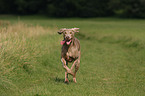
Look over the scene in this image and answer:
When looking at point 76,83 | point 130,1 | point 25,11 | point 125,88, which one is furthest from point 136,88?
point 25,11

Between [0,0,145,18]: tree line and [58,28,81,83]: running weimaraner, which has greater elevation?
[0,0,145,18]: tree line

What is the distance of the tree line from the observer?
63.7 meters

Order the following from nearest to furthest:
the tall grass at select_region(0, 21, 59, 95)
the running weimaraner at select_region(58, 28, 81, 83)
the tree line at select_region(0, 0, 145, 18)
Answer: the tall grass at select_region(0, 21, 59, 95)
the running weimaraner at select_region(58, 28, 81, 83)
the tree line at select_region(0, 0, 145, 18)

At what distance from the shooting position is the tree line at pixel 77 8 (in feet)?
209

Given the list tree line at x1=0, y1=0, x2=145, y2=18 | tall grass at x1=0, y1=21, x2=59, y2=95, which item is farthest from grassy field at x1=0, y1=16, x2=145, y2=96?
tree line at x1=0, y1=0, x2=145, y2=18

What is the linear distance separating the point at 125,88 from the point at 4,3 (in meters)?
77.9

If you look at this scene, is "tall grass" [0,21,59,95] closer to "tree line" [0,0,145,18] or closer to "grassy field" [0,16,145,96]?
"grassy field" [0,16,145,96]

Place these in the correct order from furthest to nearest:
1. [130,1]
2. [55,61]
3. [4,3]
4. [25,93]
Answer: [4,3] → [130,1] → [55,61] → [25,93]

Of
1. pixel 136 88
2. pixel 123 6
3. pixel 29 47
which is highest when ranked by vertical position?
pixel 123 6

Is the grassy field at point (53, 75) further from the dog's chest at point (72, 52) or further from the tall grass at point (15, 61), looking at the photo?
the dog's chest at point (72, 52)

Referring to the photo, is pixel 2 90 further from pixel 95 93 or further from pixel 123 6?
pixel 123 6

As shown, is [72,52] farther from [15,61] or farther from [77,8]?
[77,8]

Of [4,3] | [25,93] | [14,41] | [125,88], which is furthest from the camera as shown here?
[4,3]

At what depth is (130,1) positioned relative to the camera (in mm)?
63469
